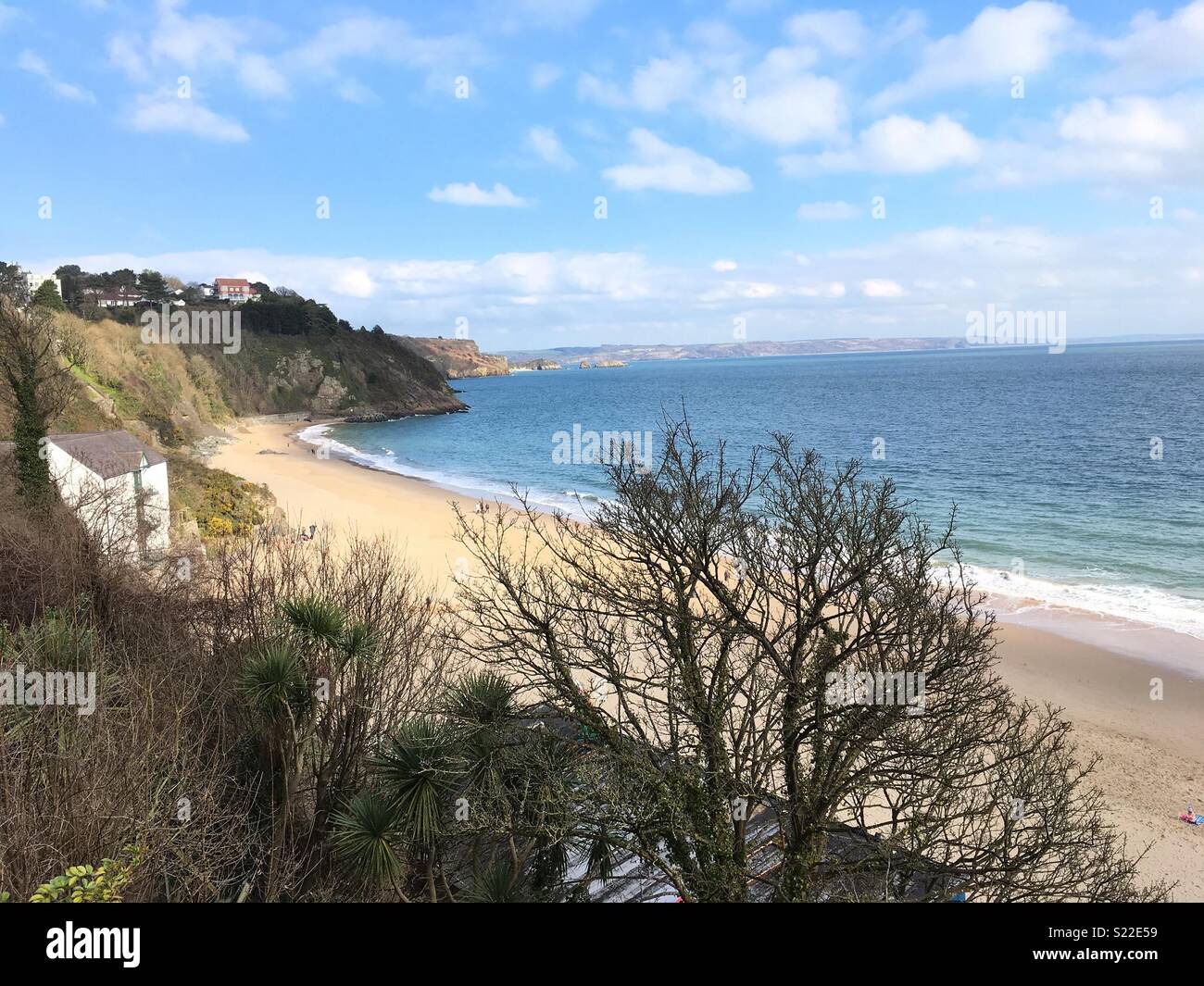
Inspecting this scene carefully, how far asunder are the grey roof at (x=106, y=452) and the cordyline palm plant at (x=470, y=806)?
18.4m

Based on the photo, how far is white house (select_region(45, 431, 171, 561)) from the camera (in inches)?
801

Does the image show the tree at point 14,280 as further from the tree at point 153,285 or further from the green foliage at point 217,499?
the tree at point 153,285

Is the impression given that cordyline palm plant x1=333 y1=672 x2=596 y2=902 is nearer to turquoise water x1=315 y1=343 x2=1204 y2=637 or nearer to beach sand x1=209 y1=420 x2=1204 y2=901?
beach sand x1=209 y1=420 x2=1204 y2=901

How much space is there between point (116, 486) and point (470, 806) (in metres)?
18.2

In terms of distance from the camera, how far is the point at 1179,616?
26609mm

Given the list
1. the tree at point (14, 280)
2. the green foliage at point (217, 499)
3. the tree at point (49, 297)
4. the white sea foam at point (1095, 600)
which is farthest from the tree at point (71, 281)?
the white sea foam at point (1095, 600)

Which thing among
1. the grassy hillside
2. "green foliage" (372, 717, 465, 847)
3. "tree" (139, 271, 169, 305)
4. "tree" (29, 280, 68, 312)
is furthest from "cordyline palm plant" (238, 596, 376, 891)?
"tree" (139, 271, 169, 305)

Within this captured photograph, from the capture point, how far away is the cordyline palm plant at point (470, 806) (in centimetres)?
894

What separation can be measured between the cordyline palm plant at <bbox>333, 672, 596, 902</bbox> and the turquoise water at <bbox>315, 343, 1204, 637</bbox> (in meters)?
12.2
